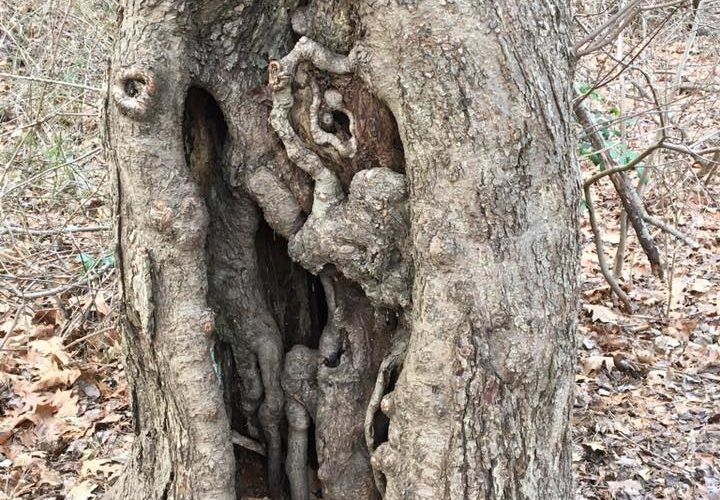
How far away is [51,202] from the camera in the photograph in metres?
5.12

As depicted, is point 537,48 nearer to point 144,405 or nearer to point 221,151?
point 221,151

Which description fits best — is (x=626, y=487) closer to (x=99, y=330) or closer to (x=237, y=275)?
(x=237, y=275)

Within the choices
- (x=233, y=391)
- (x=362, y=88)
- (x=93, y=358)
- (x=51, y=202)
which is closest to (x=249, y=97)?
(x=362, y=88)

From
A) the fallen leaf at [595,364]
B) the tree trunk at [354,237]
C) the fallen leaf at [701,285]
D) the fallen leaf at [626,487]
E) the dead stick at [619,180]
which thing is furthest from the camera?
the fallen leaf at [701,285]

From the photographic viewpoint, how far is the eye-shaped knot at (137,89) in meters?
2.27

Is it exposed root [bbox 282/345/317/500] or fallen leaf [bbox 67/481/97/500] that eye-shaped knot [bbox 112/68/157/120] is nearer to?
exposed root [bbox 282/345/317/500]

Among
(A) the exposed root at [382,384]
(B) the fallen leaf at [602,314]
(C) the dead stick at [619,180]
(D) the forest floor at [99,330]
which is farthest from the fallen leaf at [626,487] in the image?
(C) the dead stick at [619,180]

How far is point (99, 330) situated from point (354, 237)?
2573 mm

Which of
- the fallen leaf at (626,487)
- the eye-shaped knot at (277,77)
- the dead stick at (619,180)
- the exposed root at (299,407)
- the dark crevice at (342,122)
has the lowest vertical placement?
the fallen leaf at (626,487)

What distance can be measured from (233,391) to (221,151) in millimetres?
Result: 899

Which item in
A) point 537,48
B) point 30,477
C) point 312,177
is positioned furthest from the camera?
point 30,477

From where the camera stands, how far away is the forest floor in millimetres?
3666

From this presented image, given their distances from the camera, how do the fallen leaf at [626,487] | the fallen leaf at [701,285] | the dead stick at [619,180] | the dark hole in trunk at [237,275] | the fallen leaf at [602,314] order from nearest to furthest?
1. the dark hole in trunk at [237,275]
2. the fallen leaf at [626,487]
3. the dead stick at [619,180]
4. the fallen leaf at [602,314]
5. the fallen leaf at [701,285]

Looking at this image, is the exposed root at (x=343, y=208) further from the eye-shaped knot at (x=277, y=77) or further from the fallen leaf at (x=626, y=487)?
the fallen leaf at (x=626, y=487)
